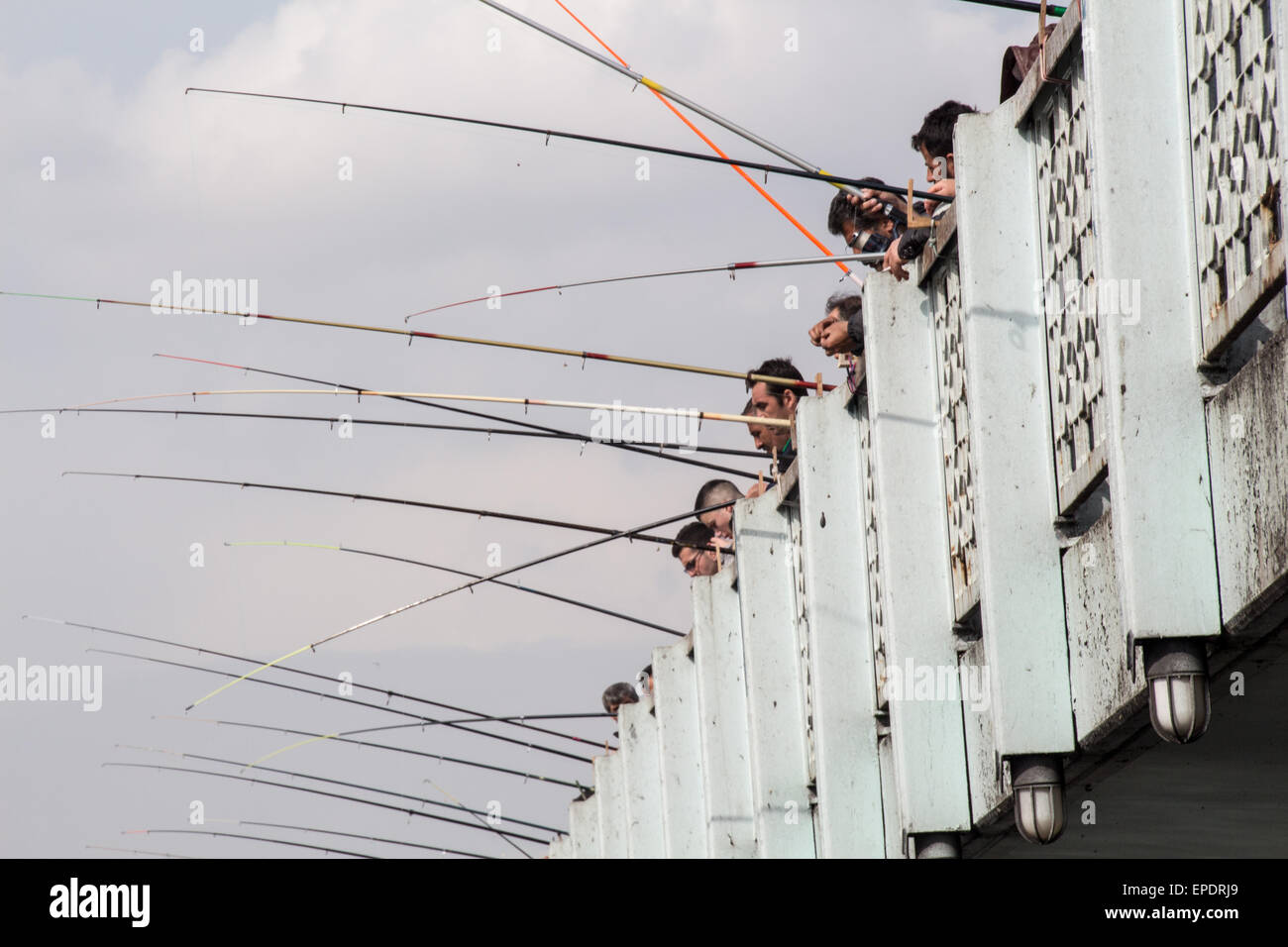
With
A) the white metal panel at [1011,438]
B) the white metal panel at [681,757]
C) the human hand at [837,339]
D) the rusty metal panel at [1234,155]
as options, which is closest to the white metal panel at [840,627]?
the human hand at [837,339]

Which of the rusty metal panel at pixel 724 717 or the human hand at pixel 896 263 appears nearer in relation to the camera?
the human hand at pixel 896 263

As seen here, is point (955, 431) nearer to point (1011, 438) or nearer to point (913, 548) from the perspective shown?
point (913, 548)

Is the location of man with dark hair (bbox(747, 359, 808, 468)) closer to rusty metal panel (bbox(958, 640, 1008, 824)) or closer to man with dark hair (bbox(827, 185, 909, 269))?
man with dark hair (bbox(827, 185, 909, 269))

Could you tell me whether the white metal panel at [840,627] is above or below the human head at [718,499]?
below

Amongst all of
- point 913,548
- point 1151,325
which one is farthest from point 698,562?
point 1151,325

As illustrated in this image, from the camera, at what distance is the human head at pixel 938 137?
8.05m

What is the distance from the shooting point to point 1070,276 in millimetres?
6355

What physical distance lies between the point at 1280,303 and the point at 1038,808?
2.45 metres

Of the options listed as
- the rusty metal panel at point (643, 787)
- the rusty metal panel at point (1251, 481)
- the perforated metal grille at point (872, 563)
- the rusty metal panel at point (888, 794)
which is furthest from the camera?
the rusty metal panel at point (643, 787)

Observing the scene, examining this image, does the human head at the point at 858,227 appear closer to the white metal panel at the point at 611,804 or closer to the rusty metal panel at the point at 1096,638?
the rusty metal panel at the point at 1096,638

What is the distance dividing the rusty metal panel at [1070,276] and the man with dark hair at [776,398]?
410cm

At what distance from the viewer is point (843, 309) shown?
952 cm

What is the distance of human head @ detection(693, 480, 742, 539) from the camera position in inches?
509
